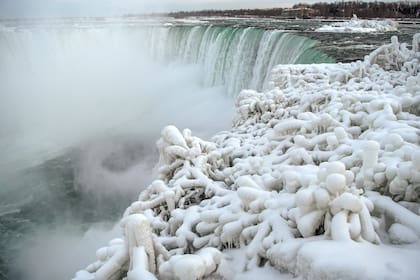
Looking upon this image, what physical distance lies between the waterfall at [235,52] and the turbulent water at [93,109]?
63mm

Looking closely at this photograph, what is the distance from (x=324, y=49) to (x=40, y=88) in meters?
21.8

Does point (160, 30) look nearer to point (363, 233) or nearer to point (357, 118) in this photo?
point (357, 118)

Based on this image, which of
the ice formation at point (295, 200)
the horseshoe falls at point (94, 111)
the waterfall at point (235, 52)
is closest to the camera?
the ice formation at point (295, 200)

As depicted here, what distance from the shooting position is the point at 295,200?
99.2 inches

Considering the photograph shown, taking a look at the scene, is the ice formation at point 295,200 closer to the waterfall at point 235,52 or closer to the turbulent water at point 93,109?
the turbulent water at point 93,109

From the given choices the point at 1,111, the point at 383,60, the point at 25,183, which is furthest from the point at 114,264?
the point at 1,111

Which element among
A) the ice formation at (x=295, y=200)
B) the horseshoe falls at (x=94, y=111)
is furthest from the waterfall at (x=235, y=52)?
the ice formation at (x=295, y=200)

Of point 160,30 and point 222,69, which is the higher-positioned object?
point 160,30

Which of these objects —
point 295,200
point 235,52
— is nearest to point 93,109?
point 235,52

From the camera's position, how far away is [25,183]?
511 inches

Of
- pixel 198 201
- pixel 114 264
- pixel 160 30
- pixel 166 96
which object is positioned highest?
pixel 160 30

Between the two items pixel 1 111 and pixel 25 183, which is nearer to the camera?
pixel 25 183

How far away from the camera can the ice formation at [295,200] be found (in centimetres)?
207

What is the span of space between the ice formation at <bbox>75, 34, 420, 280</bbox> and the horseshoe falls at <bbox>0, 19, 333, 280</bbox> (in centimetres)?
511
